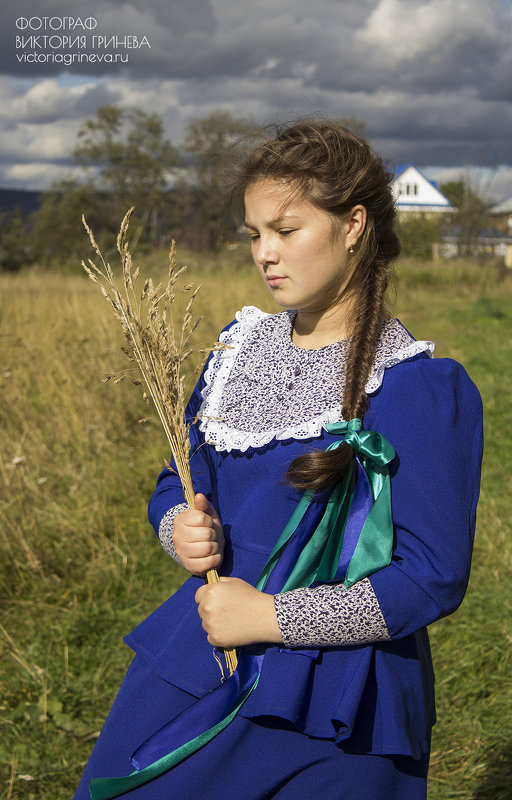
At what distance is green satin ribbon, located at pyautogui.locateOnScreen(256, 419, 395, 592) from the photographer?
47.2 inches

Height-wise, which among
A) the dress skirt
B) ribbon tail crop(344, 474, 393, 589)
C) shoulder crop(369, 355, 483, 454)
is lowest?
the dress skirt

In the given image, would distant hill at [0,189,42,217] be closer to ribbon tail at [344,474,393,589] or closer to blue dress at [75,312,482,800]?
blue dress at [75,312,482,800]

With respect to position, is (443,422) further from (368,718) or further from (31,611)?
(31,611)

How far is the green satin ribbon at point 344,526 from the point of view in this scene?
47.2 inches

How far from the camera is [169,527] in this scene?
148cm

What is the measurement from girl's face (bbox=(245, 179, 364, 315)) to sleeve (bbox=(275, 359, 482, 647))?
0.31 m

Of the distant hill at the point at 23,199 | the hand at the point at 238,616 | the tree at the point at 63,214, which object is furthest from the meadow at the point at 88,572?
the tree at the point at 63,214

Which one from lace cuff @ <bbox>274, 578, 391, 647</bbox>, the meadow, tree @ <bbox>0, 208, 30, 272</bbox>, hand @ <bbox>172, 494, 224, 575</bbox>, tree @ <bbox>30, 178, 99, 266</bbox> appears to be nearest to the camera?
lace cuff @ <bbox>274, 578, 391, 647</bbox>

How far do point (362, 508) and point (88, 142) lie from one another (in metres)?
35.2

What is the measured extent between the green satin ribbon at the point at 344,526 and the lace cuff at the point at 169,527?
0.76 ft

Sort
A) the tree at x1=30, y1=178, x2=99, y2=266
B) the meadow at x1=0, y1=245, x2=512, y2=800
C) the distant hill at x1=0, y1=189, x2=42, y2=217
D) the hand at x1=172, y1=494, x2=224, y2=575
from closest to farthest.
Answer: the hand at x1=172, y1=494, x2=224, y2=575 < the meadow at x1=0, y1=245, x2=512, y2=800 < the distant hill at x1=0, y1=189, x2=42, y2=217 < the tree at x1=30, y1=178, x2=99, y2=266

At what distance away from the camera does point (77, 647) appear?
3332 mm

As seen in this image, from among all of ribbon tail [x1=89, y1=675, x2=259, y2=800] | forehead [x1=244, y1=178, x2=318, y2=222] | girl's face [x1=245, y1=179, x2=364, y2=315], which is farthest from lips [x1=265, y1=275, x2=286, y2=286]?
ribbon tail [x1=89, y1=675, x2=259, y2=800]

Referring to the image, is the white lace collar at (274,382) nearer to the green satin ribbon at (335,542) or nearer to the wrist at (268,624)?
the green satin ribbon at (335,542)
